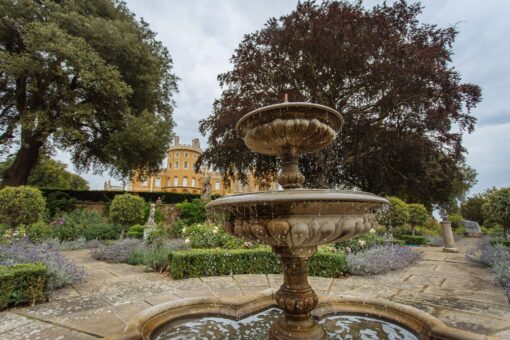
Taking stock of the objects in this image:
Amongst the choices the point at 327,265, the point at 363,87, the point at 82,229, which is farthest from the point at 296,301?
the point at 363,87

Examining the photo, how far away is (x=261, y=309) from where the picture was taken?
3324 mm

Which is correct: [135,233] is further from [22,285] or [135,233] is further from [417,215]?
[417,215]

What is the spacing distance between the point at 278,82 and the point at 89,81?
9534mm

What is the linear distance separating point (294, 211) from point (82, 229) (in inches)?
474

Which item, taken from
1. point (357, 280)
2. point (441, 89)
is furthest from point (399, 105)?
point (357, 280)

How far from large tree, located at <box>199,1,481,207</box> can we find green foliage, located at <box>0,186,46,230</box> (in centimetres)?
812

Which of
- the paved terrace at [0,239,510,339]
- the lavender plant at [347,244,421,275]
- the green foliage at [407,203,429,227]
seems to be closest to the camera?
the paved terrace at [0,239,510,339]

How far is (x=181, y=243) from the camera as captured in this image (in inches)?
292

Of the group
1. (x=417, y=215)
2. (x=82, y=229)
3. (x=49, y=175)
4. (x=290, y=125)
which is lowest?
(x=82, y=229)

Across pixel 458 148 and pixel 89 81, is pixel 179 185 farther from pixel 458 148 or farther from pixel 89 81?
pixel 458 148

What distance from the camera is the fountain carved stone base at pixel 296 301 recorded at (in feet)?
7.54

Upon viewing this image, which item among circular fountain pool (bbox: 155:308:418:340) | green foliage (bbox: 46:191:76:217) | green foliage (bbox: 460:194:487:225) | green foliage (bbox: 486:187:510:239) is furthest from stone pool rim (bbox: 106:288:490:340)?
green foliage (bbox: 460:194:487:225)

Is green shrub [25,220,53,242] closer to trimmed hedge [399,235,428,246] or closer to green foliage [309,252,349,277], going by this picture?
green foliage [309,252,349,277]

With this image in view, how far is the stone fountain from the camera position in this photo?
78.6 inches
